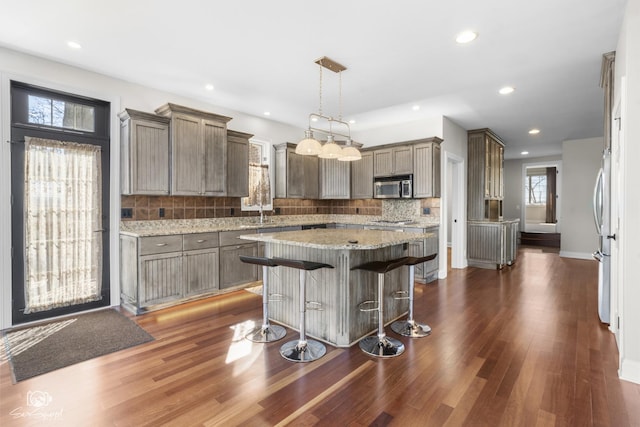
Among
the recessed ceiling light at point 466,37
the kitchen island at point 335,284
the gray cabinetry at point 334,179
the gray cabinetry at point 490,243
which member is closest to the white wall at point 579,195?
the gray cabinetry at point 490,243

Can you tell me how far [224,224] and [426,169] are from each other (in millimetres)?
3338

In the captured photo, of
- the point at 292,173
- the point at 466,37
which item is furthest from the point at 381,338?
the point at 292,173

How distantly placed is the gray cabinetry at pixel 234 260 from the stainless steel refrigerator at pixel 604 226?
404 centimetres

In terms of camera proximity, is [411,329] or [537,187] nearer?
[411,329]

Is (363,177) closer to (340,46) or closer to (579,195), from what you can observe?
(340,46)

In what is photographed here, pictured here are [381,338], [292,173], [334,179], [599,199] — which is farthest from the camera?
[334,179]

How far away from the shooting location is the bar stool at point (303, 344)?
249 cm

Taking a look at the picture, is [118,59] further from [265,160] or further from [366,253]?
[366,253]

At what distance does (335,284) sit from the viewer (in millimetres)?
2748

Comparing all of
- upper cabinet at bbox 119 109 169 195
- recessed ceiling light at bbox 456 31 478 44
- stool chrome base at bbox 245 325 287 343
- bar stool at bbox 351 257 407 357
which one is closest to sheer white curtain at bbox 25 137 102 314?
upper cabinet at bbox 119 109 169 195

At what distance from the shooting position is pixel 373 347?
8.76 feet

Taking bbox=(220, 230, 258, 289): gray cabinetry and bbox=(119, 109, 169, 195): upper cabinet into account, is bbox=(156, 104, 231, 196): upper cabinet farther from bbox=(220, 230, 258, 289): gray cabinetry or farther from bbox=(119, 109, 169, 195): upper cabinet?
bbox=(220, 230, 258, 289): gray cabinetry

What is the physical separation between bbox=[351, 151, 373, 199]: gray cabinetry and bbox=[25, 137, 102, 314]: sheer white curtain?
4097 millimetres

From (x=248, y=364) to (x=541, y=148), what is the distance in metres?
9.19
